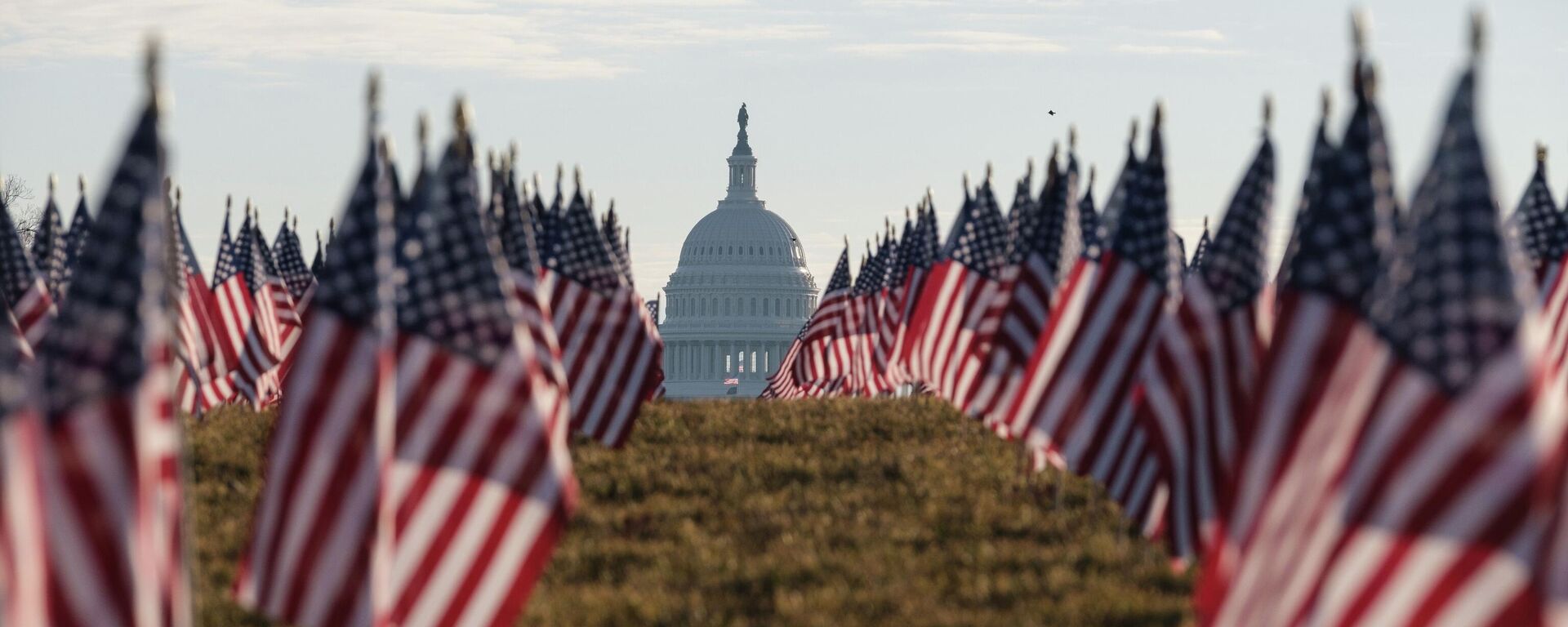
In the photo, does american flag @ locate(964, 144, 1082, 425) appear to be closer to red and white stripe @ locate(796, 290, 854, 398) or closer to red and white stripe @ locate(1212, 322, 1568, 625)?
red and white stripe @ locate(1212, 322, 1568, 625)

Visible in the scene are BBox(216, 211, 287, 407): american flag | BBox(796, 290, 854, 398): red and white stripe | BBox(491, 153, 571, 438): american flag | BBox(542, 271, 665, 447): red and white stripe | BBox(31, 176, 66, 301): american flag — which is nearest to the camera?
BBox(491, 153, 571, 438): american flag

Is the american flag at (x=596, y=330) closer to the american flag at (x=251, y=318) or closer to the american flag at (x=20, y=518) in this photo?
the american flag at (x=251, y=318)

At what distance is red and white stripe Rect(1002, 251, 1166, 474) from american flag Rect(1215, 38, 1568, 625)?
21.3ft

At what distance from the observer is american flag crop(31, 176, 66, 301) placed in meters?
30.8

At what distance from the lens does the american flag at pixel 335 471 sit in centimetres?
1148

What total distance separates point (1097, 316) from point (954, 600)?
7.85ft

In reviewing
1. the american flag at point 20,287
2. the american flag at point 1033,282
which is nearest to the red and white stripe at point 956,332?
the american flag at point 1033,282

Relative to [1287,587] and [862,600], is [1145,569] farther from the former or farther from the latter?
[1287,587]

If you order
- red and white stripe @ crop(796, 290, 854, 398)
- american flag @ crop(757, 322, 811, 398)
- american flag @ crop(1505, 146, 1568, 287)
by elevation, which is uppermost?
american flag @ crop(1505, 146, 1568, 287)

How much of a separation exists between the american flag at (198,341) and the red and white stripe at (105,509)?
17380mm

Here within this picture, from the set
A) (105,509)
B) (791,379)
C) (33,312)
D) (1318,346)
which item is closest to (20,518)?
(105,509)

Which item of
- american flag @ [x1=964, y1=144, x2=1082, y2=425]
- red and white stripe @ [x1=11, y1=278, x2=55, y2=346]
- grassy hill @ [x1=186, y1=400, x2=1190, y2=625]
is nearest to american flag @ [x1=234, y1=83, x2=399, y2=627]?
grassy hill @ [x1=186, y1=400, x2=1190, y2=625]

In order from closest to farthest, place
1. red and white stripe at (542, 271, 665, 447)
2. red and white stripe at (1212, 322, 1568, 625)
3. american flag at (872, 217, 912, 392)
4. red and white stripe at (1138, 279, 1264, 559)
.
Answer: red and white stripe at (1212, 322, 1568, 625) < red and white stripe at (1138, 279, 1264, 559) < red and white stripe at (542, 271, 665, 447) < american flag at (872, 217, 912, 392)

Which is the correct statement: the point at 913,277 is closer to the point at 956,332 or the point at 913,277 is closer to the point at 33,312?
the point at 956,332
